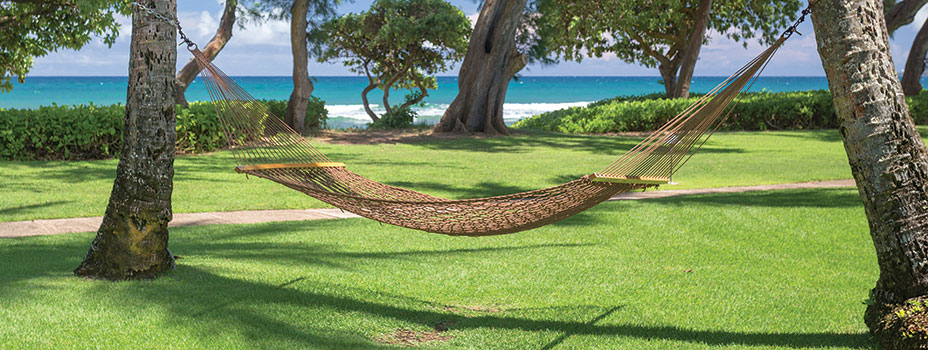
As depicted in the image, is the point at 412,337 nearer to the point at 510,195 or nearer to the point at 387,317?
the point at 387,317

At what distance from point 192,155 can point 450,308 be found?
24.3ft

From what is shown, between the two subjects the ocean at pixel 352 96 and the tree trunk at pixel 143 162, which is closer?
the tree trunk at pixel 143 162

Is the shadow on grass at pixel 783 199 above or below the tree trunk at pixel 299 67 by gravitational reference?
below

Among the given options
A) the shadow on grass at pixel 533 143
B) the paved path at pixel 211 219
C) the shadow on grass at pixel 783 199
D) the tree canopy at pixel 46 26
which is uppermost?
the tree canopy at pixel 46 26

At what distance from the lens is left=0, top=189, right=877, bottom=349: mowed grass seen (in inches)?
118

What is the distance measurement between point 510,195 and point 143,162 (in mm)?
1686

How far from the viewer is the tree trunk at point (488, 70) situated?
1309cm

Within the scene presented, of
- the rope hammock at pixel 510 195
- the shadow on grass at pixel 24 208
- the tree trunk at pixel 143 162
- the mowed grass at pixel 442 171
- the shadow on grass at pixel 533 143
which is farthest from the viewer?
the shadow on grass at pixel 533 143

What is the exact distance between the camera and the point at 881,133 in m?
2.63

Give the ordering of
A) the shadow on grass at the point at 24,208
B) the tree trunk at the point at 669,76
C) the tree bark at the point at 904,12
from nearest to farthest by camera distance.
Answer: the shadow on grass at the point at 24,208, the tree bark at the point at 904,12, the tree trunk at the point at 669,76

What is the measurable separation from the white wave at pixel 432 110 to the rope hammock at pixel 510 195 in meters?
28.9

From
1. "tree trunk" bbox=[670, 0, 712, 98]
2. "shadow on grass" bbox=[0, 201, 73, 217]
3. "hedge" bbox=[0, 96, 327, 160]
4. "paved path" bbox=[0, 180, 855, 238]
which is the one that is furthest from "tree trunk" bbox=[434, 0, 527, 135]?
"shadow on grass" bbox=[0, 201, 73, 217]

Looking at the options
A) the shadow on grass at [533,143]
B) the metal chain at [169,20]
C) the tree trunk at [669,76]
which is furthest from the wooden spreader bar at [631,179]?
the tree trunk at [669,76]

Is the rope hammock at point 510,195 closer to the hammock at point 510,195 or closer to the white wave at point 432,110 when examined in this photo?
the hammock at point 510,195
